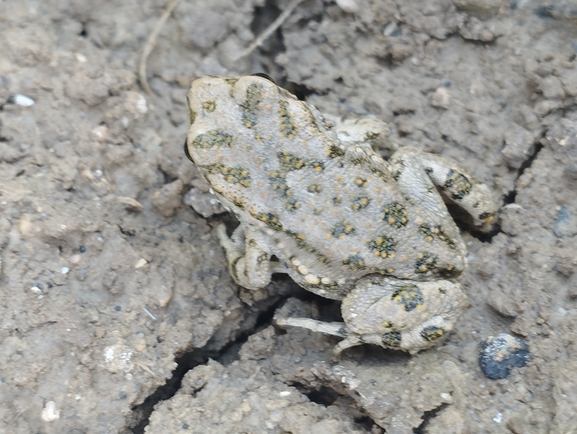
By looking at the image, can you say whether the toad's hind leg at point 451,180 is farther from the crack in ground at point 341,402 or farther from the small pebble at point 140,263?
the small pebble at point 140,263

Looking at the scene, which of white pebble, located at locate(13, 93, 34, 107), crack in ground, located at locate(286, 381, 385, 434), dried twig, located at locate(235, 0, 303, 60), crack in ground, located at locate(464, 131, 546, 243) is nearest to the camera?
crack in ground, located at locate(286, 381, 385, 434)

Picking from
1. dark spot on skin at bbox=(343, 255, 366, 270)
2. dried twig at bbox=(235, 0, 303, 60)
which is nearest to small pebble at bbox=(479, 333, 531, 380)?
dark spot on skin at bbox=(343, 255, 366, 270)

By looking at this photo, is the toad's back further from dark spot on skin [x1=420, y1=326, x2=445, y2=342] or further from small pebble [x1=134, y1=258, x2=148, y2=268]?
small pebble [x1=134, y1=258, x2=148, y2=268]

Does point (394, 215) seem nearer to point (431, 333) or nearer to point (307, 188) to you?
point (307, 188)

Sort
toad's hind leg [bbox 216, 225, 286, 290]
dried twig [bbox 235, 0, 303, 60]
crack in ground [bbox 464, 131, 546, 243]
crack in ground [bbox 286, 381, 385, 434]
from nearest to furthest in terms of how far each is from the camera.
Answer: crack in ground [bbox 286, 381, 385, 434] < toad's hind leg [bbox 216, 225, 286, 290] < crack in ground [bbox 464, 131, 546, 243] < dried twig [bbox 235, 0, 303, 60]

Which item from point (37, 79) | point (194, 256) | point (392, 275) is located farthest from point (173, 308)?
point (37, 79)
